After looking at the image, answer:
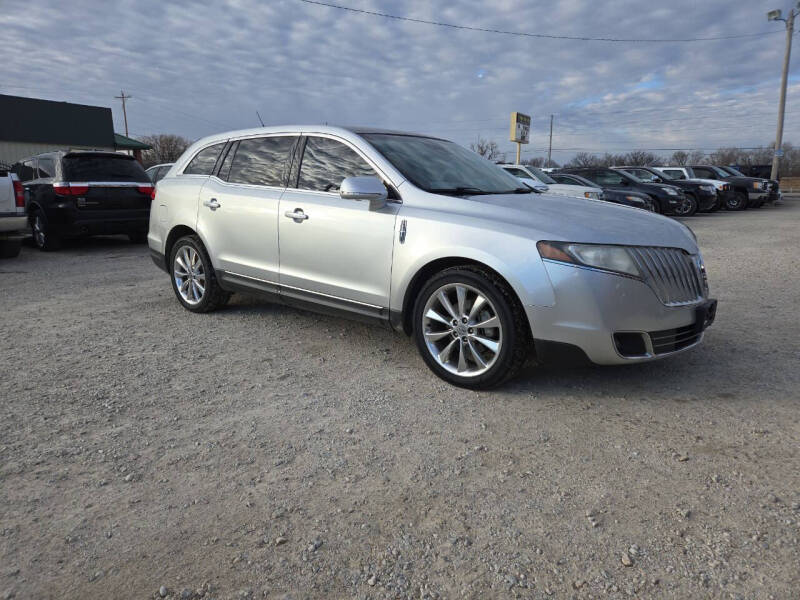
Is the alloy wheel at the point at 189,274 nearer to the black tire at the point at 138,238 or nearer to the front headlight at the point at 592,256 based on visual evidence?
the front headlight at the point at 592,256

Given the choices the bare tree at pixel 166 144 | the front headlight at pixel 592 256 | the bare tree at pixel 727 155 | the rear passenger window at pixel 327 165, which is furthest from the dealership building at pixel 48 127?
the bare tree at pixel 727 155

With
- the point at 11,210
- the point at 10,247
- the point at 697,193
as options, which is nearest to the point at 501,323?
the point at 11,210

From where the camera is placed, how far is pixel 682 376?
13.3 feet

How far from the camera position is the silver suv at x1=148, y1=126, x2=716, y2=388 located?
344 cm

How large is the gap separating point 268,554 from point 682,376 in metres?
3.04

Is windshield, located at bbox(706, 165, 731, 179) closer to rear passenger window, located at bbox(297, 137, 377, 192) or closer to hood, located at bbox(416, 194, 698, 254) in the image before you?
hood, located at bbox(416, 194, 698, 254)

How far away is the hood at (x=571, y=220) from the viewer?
350 centimetres

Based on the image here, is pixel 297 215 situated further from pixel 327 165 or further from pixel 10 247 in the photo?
pixel 10 247

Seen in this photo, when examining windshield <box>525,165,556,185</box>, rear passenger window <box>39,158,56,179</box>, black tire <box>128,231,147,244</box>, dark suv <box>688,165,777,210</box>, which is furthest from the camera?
dark suv <box>688,165,777,210</box>

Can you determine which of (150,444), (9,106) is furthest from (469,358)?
(9,106)

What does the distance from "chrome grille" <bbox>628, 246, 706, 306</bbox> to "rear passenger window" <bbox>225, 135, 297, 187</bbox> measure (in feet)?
9.22

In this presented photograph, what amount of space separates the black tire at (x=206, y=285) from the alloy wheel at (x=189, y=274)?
0.06ft

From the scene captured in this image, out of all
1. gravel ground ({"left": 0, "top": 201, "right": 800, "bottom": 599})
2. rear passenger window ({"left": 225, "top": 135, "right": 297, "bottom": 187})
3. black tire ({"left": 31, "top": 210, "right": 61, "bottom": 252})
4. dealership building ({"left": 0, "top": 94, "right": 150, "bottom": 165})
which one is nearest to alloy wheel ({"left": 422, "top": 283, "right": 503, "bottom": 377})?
gravel ground ({"left": 0, "top": 201, "right": 800, "bottom": 599})

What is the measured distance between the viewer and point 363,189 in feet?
12.9
